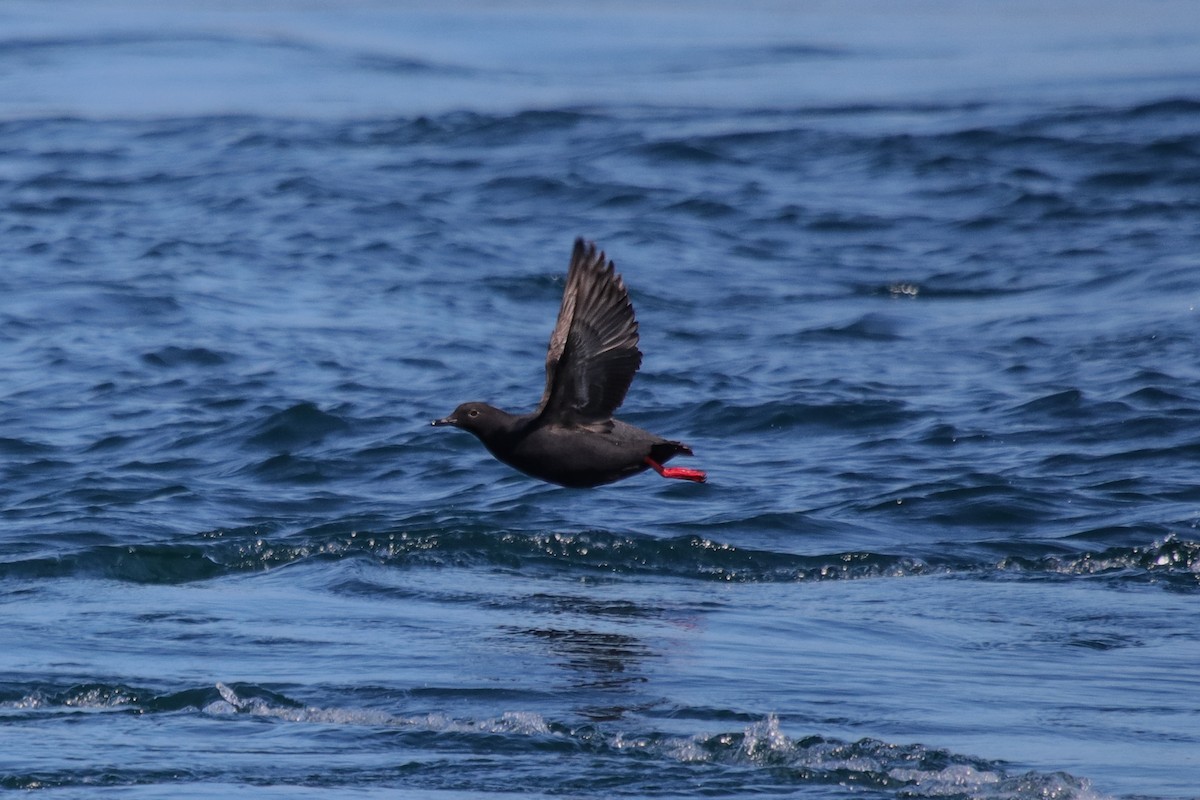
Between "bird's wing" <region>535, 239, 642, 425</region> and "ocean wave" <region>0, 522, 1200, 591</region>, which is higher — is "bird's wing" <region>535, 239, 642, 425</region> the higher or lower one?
the higher one

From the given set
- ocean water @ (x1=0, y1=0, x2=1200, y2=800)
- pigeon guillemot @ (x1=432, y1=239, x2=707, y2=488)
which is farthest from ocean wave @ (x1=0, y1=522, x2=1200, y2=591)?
pigeon guillemot @ (x1=432, y1=239, x2=707, y2=488)

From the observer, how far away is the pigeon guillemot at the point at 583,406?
852 centimetres

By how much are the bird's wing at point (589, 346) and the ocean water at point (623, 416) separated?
1.03 meters

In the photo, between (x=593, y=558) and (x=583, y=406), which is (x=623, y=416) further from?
(x=583, y=406)

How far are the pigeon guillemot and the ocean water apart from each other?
2.51 ft

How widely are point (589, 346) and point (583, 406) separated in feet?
0.95

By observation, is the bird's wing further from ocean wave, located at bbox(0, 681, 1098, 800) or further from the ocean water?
ocean wave, located at bbox(0, 681, 1098, 800)

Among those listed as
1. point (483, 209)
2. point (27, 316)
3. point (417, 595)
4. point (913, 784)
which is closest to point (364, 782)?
point (913, 784)

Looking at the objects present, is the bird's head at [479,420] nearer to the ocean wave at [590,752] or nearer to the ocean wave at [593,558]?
the ocean wave at [590,752]

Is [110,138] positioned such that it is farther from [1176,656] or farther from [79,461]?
[1176,656]

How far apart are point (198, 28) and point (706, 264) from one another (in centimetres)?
1613

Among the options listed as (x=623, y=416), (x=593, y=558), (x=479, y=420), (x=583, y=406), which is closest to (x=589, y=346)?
(x=583, y=406)

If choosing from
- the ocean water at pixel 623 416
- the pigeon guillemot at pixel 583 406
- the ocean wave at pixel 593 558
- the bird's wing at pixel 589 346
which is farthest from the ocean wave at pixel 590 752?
the ocean wave at pixel 593 558

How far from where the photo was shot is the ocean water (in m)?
7.21
